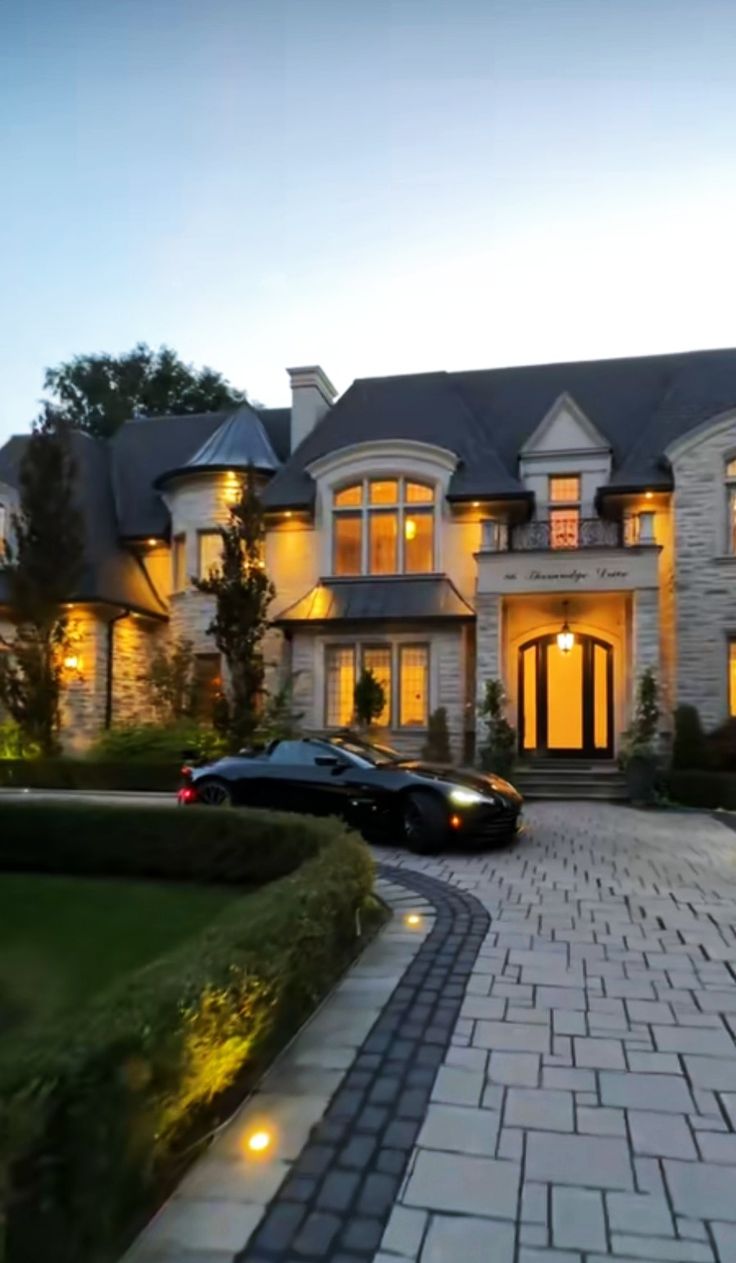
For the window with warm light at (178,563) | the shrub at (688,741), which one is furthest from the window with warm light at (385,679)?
the shrub at (688,741)

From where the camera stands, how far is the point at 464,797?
945 cm

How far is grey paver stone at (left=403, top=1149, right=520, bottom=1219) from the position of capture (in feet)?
8.95

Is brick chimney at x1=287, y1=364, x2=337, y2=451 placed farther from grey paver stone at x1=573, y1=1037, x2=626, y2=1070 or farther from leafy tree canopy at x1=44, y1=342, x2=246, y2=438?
leafy tree canopy at x1=44, y1=342, x2=246, y2=438

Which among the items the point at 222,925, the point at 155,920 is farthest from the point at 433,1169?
the point at 155,920

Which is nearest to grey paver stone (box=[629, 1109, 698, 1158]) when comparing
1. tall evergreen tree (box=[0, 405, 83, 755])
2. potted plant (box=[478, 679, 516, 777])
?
potted plant (box=[478, 679, 516, 777])

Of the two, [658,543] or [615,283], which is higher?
[615,283]

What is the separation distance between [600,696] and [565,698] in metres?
0.75

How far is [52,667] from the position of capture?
60.0ft

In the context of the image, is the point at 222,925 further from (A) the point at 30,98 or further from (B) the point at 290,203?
(B) the point at 290,203

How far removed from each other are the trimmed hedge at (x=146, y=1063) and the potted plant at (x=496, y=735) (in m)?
10.3

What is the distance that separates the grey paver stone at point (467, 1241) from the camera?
2.46 metres

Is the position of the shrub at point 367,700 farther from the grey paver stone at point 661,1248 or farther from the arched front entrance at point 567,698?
the grey paver stone at point 661,1248

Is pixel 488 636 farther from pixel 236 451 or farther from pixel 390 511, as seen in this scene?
pixel 236 451

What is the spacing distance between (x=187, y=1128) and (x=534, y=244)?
1777cm
